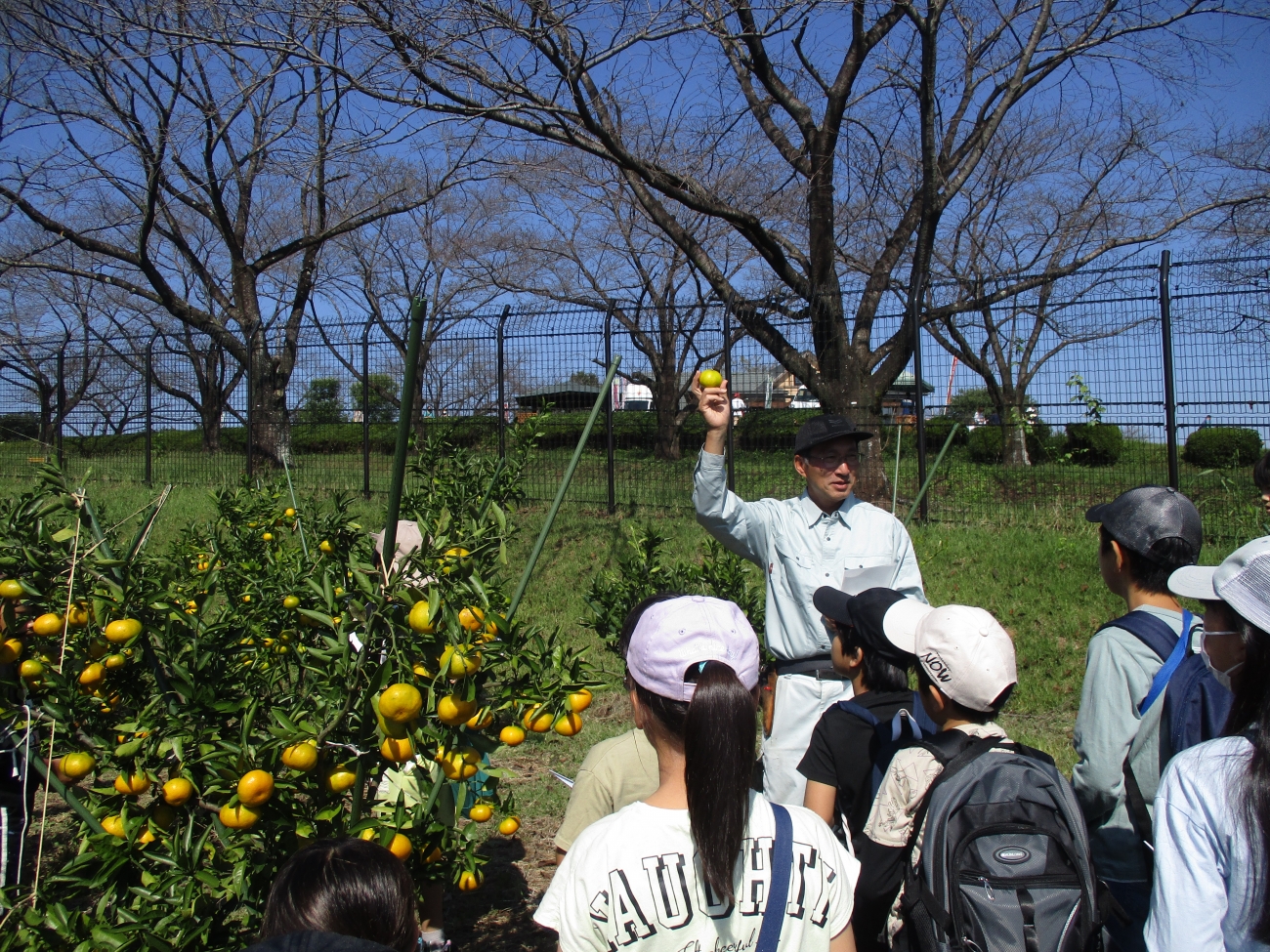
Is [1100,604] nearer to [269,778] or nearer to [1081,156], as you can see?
[269,778]

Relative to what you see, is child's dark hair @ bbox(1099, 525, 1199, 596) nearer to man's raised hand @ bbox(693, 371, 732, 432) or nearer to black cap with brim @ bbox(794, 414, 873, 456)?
black cap with brim @ bbox(794, 414, 873, 456)

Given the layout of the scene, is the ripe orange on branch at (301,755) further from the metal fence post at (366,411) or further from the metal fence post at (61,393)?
the metal fence post at (61,393)

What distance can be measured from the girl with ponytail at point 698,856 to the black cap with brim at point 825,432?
4.83 feet

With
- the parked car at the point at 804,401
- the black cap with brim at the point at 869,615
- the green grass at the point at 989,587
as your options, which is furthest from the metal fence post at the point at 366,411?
the black cap with brim at the point at 869,615

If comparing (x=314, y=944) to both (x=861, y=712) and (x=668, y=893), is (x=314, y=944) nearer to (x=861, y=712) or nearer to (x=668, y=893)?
(x=668, y=893)

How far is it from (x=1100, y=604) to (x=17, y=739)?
6239 millimetres

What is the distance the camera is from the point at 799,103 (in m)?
Result: 8.59

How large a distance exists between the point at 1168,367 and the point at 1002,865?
663 cm

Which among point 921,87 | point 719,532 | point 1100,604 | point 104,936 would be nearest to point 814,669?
point 719,532

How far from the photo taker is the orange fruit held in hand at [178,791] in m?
1.71

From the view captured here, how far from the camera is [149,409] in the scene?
38.8 ft

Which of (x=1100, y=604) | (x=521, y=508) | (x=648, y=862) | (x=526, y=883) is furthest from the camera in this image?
(x=521, y=508)

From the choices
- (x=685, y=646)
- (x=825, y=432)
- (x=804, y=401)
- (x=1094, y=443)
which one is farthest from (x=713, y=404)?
(x=804, y=401)

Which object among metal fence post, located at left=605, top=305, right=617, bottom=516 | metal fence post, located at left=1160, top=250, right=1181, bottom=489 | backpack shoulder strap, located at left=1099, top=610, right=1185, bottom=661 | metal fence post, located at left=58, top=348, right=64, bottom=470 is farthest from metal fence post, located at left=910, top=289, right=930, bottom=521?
metal fence post, located at left=58, top=348, right=64, bottom=470
